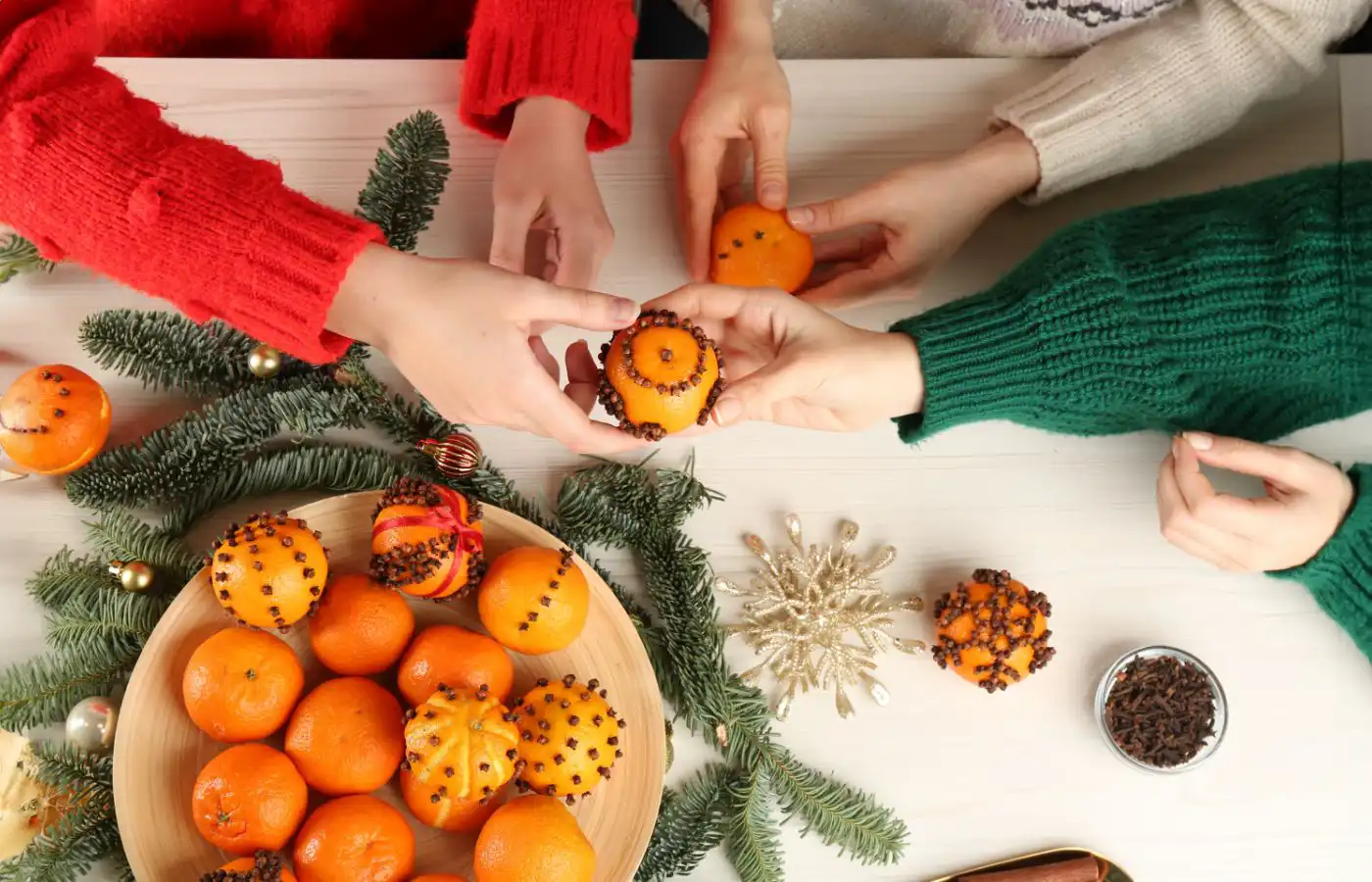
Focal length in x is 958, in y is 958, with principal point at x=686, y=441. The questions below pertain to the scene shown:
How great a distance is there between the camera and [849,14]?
114cm

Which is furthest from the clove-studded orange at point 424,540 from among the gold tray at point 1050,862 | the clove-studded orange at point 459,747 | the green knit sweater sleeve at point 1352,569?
the green knit sweater sleeve at point 1352,569

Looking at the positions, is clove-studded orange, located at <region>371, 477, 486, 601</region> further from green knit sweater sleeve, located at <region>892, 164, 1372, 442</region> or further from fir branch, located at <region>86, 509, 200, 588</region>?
green knit sweater sleeve, located at <region>892, 164, 1372, 442</region>

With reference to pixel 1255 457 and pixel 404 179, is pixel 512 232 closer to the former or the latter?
pixel 404 179

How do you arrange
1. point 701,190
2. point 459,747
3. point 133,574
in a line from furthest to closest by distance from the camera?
point 701,190 → point 133,574 → point 459,747

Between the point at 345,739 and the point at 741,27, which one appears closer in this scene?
the point at 345,739

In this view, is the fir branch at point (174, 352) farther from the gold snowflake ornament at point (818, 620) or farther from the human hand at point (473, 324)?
the gold snowflake ornament at point (818, 620)

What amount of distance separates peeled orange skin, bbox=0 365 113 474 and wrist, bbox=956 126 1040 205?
0.88 meters

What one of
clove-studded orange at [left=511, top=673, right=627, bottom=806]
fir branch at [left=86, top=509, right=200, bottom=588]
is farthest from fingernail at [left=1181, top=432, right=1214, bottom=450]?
fir branch at [left=86, top=509, right=200, bottom=588]

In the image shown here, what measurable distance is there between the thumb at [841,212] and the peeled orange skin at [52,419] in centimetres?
69

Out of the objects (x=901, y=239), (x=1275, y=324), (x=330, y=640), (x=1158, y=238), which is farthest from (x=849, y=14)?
(x=330, y=640)

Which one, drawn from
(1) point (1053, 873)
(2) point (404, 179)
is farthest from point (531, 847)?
(2) point (404, 179)

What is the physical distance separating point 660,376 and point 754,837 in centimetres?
44

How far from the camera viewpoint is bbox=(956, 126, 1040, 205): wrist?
99 cm

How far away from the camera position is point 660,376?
0.76m
